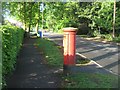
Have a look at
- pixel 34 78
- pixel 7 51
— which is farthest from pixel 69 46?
pixel 7 51

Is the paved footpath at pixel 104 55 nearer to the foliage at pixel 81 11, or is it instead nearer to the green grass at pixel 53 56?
the green grass at pixel 53 56

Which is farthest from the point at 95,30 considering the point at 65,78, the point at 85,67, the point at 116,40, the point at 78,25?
the point at 65,78

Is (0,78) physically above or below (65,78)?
above

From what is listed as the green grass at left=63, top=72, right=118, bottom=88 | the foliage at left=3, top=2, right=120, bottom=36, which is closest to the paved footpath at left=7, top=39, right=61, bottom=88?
Result: the green grass at left=63, top=72, right=118, bottom=88

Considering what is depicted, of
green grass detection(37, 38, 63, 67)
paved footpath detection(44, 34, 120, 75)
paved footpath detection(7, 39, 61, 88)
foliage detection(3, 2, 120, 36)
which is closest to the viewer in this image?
paved footpath detection(7, 39, 61, 88)

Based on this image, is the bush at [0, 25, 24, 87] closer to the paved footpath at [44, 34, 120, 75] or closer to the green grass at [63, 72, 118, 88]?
the green grass at [63, 72, 118, 88]

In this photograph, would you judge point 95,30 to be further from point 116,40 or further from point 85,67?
point 85,67

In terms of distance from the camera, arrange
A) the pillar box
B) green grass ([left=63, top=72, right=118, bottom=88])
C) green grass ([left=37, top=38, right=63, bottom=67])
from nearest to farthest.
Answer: green grass ([left=63, top=72, right=118, bottom=88])
the pillar box
green grass ([left=37, top=38, right=63, bottom=67])

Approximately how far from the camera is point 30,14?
126ft

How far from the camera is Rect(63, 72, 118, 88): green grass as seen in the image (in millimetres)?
8609

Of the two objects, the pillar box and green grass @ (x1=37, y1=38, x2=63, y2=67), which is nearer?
the pillar box

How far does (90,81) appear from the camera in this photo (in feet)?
30.0

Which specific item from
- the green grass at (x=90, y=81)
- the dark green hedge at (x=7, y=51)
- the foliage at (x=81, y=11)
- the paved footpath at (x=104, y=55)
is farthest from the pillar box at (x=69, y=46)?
the foliage at (x=81, y=11)

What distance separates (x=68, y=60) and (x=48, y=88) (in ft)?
8.68
